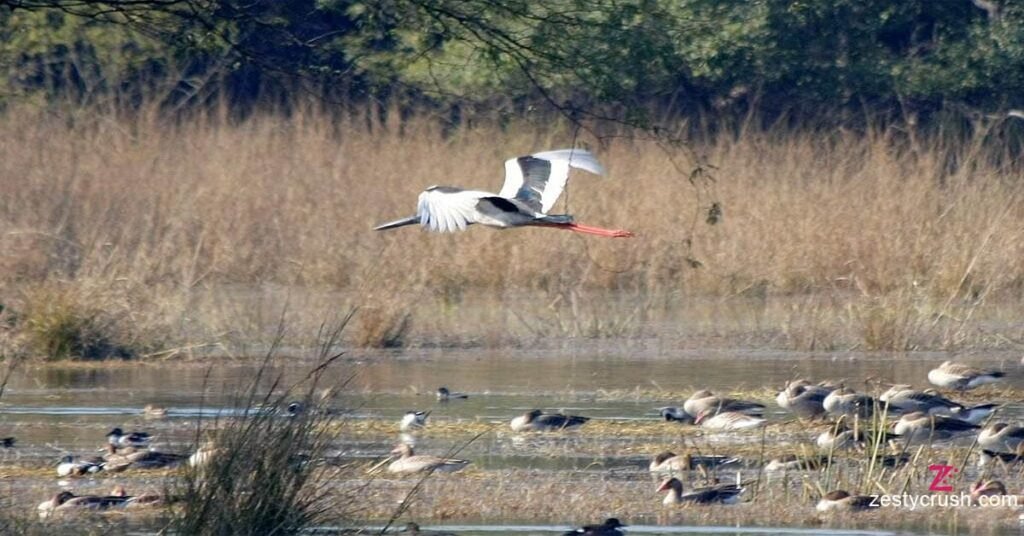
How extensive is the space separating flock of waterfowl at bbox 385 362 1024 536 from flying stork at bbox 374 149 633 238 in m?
1.07

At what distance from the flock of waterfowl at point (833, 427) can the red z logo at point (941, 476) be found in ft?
0.46

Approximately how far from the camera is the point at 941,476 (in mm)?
7688

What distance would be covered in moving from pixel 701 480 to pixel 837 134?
13.1 metres

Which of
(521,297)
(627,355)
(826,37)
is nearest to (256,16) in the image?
(627,355)

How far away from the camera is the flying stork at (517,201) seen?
25.6 ft

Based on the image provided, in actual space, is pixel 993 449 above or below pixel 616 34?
below

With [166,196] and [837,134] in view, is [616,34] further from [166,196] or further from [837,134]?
[837,134]

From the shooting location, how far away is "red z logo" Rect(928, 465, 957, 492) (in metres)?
7.52

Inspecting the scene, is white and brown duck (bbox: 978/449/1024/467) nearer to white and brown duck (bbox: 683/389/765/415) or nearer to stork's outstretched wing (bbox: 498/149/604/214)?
white and brown duck (bbox: 683/389/765/415)

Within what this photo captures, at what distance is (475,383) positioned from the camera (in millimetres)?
11547

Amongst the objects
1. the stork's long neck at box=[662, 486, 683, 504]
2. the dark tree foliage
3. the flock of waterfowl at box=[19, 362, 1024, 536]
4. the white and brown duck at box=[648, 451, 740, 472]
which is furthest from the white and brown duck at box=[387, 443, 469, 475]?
the dark tree foliage

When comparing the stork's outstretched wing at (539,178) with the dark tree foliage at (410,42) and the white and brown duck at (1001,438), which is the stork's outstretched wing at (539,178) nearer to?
the dark tree foliage at (410,42)

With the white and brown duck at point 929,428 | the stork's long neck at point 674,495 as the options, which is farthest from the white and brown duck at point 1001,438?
the stork's long neck at point 674,495

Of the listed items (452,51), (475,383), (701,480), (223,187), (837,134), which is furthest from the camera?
(837,134)
